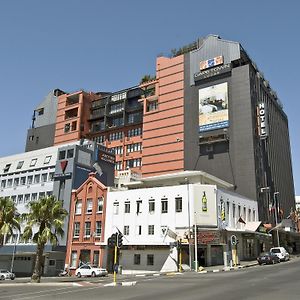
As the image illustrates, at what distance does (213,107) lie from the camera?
78.8 meters

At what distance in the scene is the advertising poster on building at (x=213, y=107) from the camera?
76688 millimetres

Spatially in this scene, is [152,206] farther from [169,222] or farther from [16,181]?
[16,181]

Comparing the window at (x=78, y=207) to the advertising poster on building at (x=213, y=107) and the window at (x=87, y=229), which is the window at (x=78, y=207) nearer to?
the window at (x=87, y=229)

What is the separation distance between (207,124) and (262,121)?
11.3m

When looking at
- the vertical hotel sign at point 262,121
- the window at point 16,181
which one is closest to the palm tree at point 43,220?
the window at point 16,181

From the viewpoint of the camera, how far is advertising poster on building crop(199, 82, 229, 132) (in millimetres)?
76688

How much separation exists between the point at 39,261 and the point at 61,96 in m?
84.3

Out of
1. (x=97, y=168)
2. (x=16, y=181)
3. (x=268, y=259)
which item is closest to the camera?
(x=268, y=259)

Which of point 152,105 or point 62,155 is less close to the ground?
point 152,105

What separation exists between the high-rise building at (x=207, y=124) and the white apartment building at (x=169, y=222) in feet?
60.7

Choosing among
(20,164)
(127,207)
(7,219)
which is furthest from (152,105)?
(7,219)

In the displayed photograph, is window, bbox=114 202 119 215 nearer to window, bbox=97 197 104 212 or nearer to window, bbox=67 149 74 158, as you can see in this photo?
window, bbox=97 197 104 212

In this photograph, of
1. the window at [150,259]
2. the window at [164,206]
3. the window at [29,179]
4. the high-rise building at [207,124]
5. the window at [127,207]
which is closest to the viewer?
the window at [150,259]

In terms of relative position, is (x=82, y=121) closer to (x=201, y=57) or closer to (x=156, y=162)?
(x=156, y=162)
